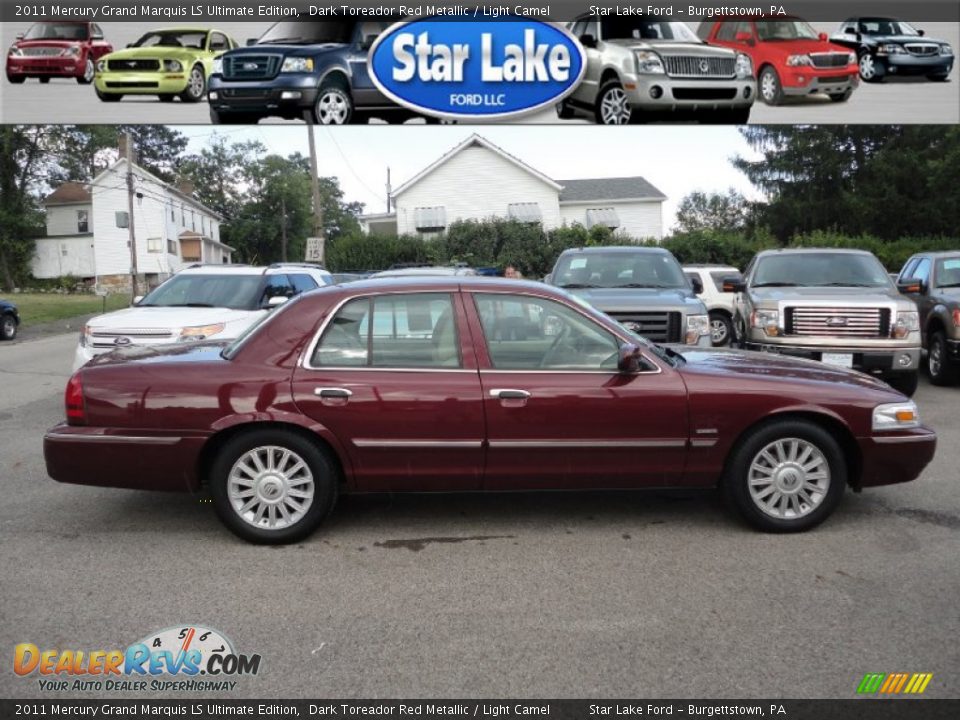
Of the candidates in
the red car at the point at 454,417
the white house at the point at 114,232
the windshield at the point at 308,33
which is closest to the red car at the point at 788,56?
the windshield at the point at 308,33

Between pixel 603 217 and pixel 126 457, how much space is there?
36.2m

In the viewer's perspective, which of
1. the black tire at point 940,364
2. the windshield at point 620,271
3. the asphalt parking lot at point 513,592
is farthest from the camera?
the black tire at point 940,364

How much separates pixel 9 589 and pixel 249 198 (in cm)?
8199

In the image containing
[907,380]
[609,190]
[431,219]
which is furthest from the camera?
[609,190]

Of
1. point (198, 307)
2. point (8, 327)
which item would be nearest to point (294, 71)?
point (198, 307)

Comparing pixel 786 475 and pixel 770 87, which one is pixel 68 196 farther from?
pixel 786 475

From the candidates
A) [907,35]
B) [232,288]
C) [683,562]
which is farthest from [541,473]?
[907,35]

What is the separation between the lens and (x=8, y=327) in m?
19.9

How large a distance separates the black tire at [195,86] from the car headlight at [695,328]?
10.4 m

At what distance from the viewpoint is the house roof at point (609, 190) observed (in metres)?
40.2

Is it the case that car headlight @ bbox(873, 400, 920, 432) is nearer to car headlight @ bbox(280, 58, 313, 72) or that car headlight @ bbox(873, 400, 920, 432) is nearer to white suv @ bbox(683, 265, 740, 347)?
white suv @ bbox(683, 265, 740, 347)

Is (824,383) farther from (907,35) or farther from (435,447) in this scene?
(907,35)

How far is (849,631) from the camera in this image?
3697mm

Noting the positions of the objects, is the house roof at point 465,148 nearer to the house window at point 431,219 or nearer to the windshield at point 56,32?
the house window at point 431,219
